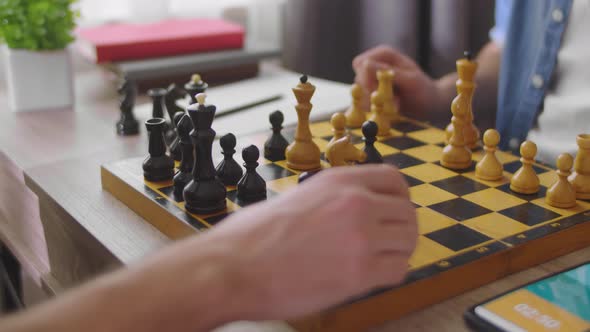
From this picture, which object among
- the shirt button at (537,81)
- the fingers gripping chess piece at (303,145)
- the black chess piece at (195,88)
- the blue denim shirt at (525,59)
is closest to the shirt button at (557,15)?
the blue denim shirt at (525,59)

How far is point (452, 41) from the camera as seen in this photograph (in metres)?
2.27

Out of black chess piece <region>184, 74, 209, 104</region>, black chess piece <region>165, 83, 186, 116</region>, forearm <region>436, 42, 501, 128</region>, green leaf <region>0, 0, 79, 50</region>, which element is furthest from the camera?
forearm <region>436, 42, 501, 128</region>

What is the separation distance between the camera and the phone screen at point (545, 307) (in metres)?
0.75

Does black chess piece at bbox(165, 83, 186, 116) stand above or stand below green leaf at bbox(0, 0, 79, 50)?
below

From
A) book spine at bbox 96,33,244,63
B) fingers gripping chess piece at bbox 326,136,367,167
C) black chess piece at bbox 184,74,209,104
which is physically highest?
book spine at bbox 96,33,244,63

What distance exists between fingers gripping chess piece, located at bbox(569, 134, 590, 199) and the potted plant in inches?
49.1

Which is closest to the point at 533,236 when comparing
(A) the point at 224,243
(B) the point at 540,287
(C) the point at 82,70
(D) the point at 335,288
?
(B) the point at 540,287

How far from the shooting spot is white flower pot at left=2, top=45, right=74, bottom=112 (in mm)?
1713

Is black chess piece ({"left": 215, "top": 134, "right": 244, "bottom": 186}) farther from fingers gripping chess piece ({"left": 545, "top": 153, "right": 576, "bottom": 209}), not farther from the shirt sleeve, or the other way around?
the shirt sleeve

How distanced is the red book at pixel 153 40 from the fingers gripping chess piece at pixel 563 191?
1.22 m

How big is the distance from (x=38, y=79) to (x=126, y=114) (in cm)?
34

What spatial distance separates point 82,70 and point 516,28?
4.52 feet

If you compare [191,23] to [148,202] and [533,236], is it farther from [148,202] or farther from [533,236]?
[533,236]

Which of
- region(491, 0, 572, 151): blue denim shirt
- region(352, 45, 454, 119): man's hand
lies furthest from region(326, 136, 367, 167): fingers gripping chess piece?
region(491, 0, 572, 151): blue denim shirt
